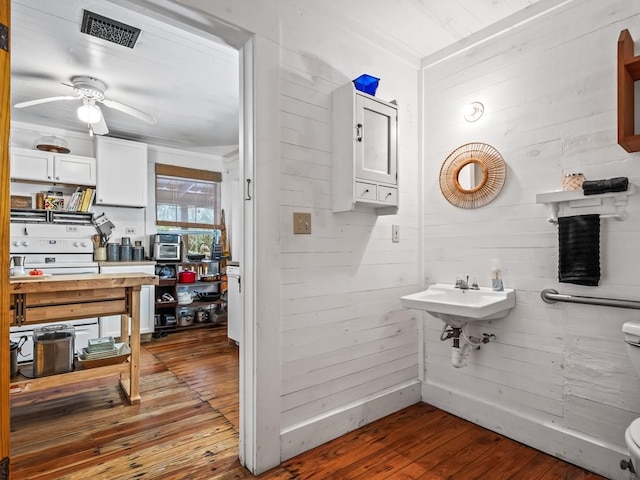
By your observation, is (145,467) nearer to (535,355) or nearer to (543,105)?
(535,355)

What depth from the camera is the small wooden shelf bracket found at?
1600 millimetres

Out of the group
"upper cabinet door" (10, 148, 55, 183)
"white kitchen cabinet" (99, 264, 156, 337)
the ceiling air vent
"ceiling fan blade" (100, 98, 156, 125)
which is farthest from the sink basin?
"upper cabinet door" (10, 148, 55, 183)

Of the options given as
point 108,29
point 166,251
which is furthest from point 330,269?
point 166,251

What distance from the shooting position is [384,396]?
2.37 meters

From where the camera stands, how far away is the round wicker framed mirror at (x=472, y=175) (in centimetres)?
221

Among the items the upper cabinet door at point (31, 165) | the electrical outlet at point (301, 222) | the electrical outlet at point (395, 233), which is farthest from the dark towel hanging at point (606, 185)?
the upper cabinet door at point (31, 165)

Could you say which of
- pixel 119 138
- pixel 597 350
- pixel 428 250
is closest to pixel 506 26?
pixel 428 250

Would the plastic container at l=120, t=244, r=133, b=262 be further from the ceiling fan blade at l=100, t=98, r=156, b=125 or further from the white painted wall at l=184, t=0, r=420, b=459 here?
the white painted wall at l=184, t=0, r=420, b=459

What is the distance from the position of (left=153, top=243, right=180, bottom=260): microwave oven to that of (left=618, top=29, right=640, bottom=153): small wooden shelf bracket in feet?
15.0

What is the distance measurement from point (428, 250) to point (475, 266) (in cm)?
37

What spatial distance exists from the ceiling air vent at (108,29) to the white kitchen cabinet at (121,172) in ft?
7.02

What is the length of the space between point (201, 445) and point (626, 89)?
2808mm

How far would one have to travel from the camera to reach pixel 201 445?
6.70ft

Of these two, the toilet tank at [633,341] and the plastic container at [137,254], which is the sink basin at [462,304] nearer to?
the toilet tank at [633,341]
